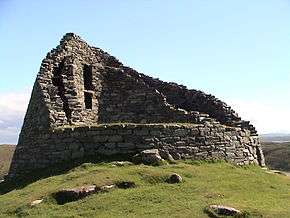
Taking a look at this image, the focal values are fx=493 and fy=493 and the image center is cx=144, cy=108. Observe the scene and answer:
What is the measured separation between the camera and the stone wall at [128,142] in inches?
774

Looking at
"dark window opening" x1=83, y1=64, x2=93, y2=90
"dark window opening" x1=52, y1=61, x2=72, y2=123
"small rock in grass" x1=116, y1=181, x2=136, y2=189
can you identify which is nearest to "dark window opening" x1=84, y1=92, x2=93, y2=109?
"dark window opening" x1=83, y1=64, x2=93, y2=90

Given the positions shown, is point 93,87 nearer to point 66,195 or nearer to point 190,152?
point 190,152

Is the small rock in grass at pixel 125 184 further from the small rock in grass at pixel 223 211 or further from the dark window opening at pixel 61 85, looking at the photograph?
the dark window opening at pixel 61 85

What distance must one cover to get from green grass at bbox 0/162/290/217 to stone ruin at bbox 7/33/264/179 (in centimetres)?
125

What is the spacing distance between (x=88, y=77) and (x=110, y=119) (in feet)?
8.51

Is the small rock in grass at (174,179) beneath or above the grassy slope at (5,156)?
beneath

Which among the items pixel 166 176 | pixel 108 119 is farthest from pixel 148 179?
pixel 108 119

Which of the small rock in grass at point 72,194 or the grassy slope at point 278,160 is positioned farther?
the grassy slope at point 278,160

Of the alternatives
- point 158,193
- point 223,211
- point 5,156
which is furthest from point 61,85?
point 5,156

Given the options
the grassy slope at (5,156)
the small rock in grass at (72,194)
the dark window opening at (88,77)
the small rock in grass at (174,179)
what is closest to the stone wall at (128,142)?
the small rock in grass at (174,179)

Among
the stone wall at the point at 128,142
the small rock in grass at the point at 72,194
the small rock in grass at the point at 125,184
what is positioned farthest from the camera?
the stone wall at the point at 128,142

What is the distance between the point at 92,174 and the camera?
17453 mm

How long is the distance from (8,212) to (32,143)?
21.3 feet

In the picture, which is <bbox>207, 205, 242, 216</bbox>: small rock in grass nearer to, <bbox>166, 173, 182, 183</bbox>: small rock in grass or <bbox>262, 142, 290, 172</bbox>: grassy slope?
<bbox>166, 173, 182, 183</bbox>: small rock in grass
